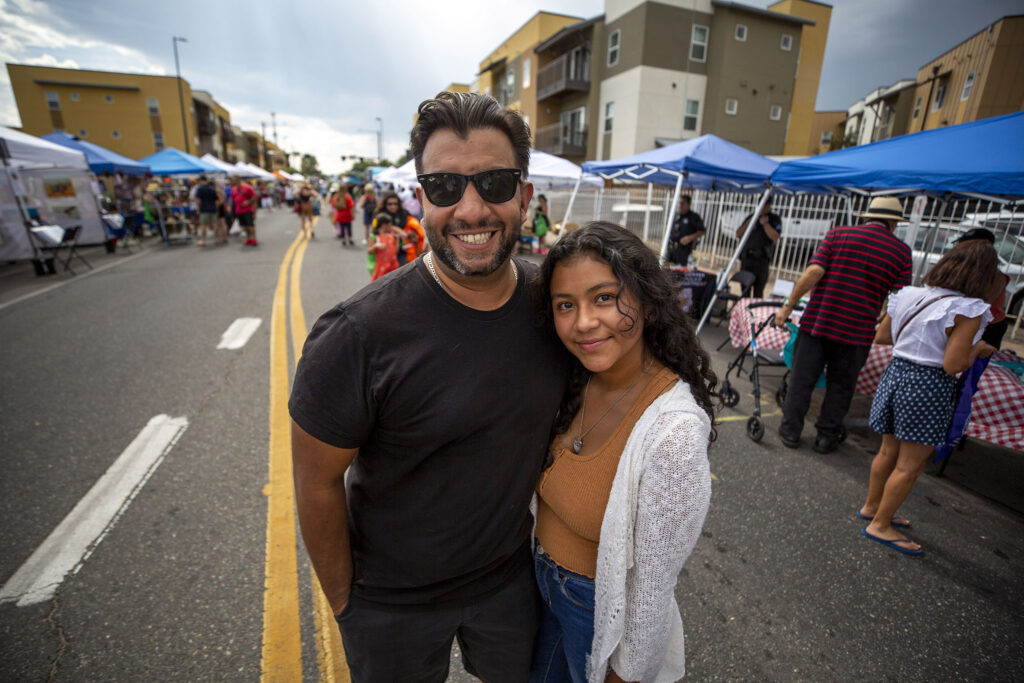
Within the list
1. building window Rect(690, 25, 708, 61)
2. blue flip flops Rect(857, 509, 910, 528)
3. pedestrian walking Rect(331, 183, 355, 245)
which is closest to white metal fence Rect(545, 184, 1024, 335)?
blue flip flops Rect(857, 509, 910, 528)

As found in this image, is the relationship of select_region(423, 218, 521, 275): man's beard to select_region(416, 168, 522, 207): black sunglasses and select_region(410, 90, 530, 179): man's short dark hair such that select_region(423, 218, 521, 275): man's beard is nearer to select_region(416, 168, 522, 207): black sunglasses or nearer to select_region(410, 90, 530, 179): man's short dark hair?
select_region(416, 168, 522, 207): black sunglasses

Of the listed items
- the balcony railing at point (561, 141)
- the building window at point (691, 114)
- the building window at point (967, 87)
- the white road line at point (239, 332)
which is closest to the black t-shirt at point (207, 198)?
the white road line at point (239, 332)

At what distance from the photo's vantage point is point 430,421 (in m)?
1.20

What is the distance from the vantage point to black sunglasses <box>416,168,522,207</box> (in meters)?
1.30

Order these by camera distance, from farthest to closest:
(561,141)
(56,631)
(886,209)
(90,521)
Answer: (561,141) → (886,209) → (90,521) → (56,631)

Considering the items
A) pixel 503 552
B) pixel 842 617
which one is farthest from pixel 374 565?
pixel 842 617

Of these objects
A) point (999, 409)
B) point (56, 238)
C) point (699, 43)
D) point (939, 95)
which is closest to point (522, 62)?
point (699, 43)

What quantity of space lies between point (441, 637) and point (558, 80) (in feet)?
96.5

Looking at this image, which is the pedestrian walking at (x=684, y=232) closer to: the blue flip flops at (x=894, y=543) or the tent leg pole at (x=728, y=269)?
the tent leg pole at (x=728, y=269)

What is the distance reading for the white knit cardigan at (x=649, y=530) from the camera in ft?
3.74

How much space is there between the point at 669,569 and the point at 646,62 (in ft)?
83.0

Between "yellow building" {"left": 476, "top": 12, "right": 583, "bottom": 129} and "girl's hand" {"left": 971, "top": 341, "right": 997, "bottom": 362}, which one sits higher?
"yellow building" {"left": 476, "top": 12, "right": 583, "bottom": 129}

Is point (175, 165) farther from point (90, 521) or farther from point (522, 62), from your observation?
point (522, 62)

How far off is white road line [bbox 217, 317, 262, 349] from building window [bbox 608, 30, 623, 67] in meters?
23.6
